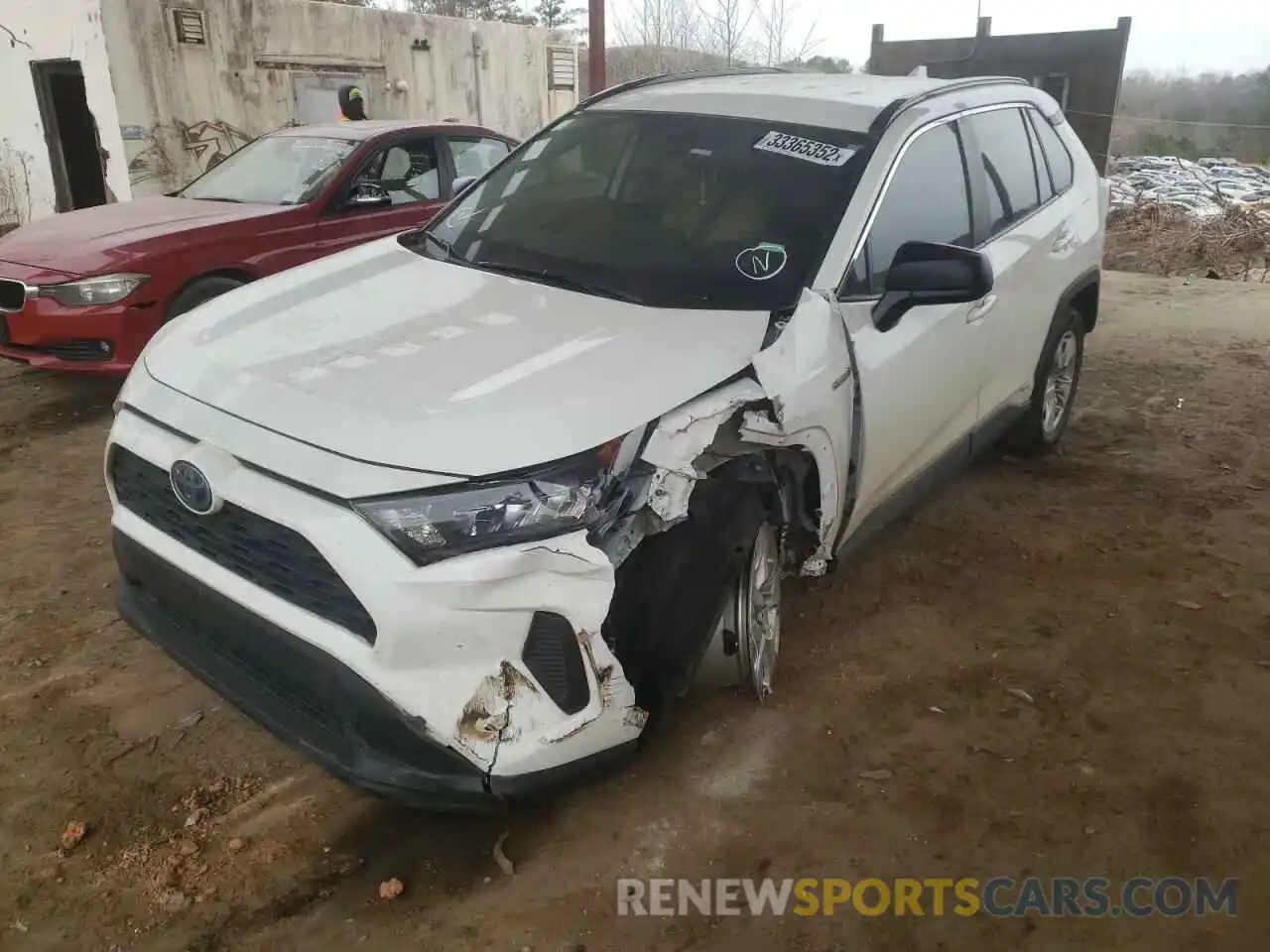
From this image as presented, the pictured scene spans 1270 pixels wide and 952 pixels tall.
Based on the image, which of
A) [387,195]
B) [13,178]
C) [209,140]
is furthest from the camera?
[13,178]

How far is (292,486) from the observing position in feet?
6.97

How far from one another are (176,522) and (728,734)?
1.60 metres

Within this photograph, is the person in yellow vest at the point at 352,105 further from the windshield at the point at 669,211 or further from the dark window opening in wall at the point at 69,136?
the windshield at the point at 669,211

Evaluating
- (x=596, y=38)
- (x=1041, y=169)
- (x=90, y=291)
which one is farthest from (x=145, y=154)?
(x=1041, y=169)

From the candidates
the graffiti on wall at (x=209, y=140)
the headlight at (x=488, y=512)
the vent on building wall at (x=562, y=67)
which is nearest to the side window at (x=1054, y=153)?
the headlight at (x=488, y=512)

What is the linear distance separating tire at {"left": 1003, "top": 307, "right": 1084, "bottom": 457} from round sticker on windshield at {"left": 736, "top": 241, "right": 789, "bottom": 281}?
6.67 feet

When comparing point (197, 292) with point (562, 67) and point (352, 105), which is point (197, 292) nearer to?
point (352, 105)

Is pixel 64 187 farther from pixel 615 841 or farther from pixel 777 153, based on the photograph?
pixel 615 841

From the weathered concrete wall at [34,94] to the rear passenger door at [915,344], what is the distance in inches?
374

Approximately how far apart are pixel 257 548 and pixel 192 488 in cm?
22

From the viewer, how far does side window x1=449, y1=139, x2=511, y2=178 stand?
271 inches

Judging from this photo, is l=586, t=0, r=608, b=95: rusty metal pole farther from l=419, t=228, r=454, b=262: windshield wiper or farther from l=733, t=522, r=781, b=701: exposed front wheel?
l=733, t=522, r=781, b=701: exposed front wheel

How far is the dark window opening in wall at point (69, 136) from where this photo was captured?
11078 millimetres

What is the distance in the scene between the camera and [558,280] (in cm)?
300
